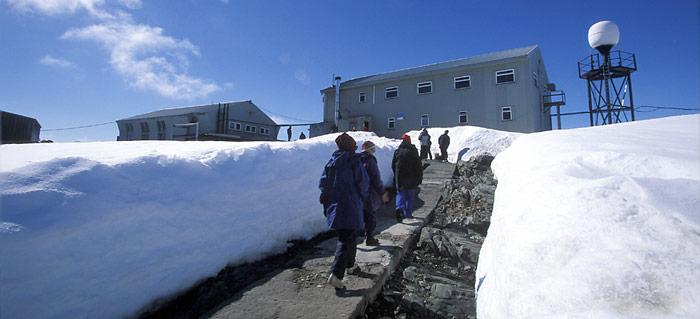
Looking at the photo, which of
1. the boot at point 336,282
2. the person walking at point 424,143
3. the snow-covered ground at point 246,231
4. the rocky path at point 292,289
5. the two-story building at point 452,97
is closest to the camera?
the snow-covered ground at point 246,231

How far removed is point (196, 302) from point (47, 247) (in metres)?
1.52

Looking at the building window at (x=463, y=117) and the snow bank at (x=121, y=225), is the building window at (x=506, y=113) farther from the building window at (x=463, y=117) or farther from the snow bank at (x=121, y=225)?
the snow bank at (x=121, y=225)

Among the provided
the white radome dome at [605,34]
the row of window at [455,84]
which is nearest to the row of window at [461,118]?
the row of window at [455,84]

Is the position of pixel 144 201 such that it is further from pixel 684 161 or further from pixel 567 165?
pixel 684 161

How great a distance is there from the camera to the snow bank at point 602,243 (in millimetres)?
1998

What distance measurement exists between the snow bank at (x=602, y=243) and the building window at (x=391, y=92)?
20.3 m

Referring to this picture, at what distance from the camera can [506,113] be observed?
65.0 ft

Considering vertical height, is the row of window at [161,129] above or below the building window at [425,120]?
above

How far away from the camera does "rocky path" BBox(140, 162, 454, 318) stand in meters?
3.06

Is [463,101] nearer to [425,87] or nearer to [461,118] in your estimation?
[461,118]

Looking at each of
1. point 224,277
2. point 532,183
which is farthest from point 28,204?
point 532,183

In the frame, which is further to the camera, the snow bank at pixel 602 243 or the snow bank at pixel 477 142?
the snow bank at pixel 477 142

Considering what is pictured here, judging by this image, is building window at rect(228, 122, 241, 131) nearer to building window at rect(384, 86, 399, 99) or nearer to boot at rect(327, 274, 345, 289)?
building window at rect(384, 86, 399, 99)

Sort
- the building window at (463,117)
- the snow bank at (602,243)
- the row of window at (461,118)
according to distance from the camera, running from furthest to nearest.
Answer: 1. the building window at (463,117)
2. the row of window at (461,118)
3. the snow bank at (602,243)
